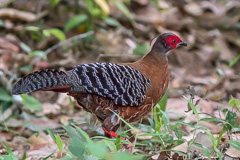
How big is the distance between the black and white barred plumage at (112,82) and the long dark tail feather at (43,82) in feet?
0.28

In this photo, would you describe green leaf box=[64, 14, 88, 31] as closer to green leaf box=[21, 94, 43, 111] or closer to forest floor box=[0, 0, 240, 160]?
forest floor box=[0, 0, 240, 160]

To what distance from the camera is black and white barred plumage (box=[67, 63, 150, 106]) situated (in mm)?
3588

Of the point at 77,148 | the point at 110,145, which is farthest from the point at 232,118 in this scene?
the point at 77,148

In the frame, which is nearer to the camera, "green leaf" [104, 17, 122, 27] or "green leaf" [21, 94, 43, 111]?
"green leaf" [21, 94, 43, 111]

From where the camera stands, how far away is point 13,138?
448 centimetres

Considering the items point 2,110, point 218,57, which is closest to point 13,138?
point 2,110

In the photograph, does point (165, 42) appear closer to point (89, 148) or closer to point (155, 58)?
point (155, 58)

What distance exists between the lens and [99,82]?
3609mm

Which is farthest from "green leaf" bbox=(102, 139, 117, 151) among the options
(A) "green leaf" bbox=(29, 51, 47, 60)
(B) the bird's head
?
(A) "green leaf" bbox=(29, 51, 47, 60)

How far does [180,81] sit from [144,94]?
281 centimetres

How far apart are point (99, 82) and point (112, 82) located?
12 centimetres

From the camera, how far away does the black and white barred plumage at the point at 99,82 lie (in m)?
3.43

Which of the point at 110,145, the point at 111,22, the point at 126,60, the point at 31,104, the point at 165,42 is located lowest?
the point at 31,104

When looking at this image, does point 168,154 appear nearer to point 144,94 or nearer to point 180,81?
point 144,94
